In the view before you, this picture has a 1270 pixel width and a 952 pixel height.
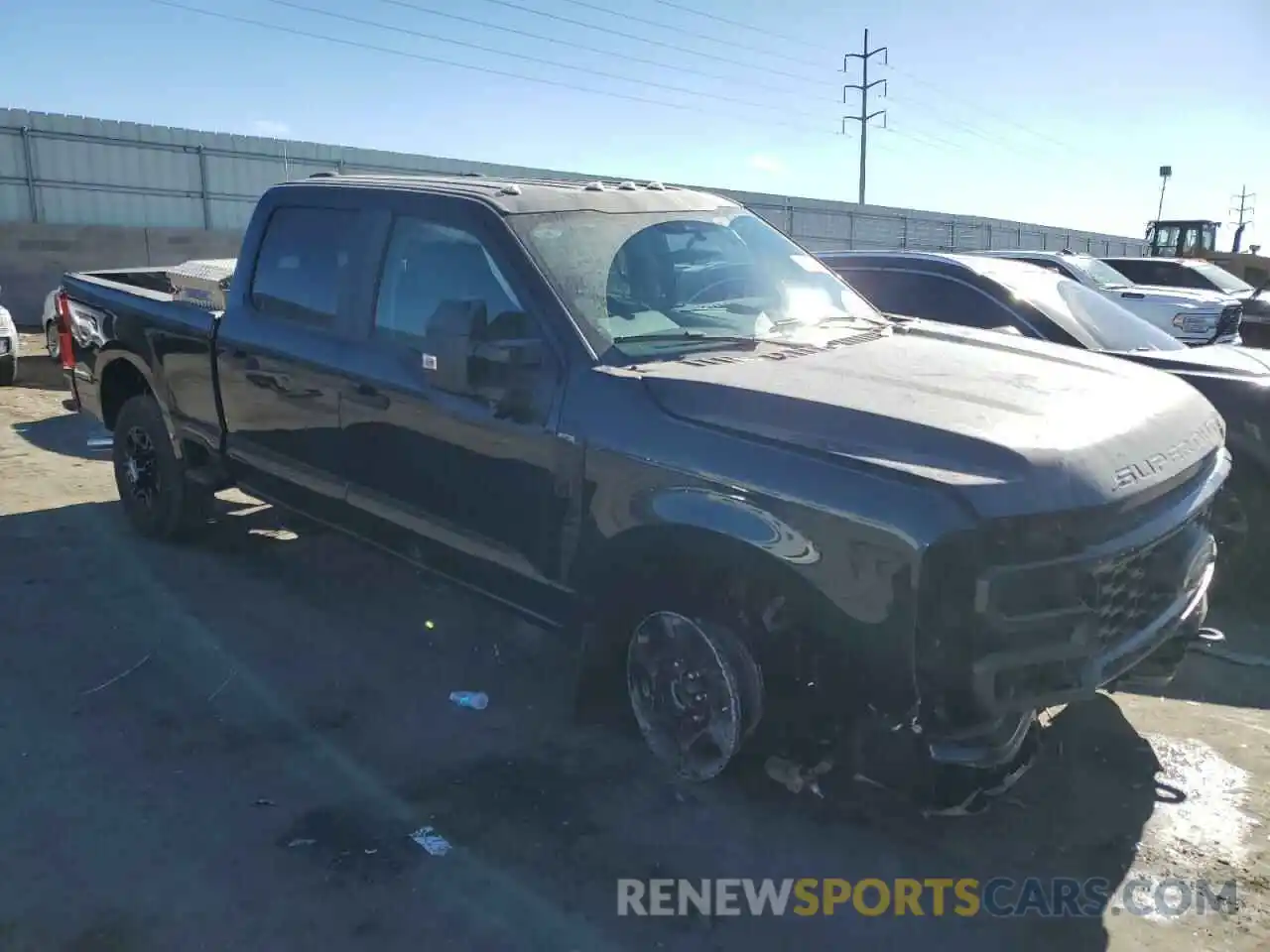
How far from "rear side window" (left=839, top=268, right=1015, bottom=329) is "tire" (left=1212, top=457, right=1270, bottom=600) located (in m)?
1.51

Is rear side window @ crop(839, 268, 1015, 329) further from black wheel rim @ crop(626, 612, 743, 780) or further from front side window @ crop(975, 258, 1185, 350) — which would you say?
black wheel rim @ crop(626, 612, 743, 780)

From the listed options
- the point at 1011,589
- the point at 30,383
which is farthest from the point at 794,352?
the point at 30,383

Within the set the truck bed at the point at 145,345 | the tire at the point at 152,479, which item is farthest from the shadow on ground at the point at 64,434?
the tire at the point at 152,479

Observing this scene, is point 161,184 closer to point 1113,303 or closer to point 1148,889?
point 1113,303

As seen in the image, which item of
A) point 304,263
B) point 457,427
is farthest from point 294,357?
point 457,427

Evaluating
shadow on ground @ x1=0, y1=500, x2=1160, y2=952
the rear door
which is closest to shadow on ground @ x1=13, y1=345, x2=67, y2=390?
the rear door

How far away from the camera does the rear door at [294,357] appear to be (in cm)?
433

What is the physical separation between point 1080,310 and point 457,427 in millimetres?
4050

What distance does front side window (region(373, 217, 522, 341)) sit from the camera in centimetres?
369

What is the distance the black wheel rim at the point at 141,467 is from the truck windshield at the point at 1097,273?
948cm

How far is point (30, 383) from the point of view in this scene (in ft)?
39.7

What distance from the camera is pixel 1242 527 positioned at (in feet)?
16.7

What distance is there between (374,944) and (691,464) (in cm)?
162

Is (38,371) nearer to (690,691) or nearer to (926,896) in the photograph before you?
(690,691)
